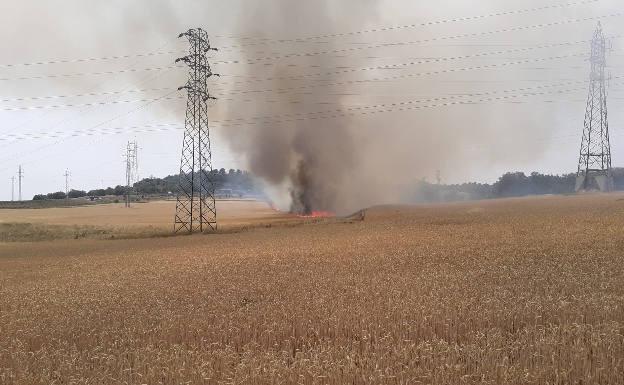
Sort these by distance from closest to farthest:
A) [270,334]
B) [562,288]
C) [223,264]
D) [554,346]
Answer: [554,346], [270,334], [562,288], [223,264]

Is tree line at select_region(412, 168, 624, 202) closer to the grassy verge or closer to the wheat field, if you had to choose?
the grassy verge

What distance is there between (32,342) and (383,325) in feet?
22.6

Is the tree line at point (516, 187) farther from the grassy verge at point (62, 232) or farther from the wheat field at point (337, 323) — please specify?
the wheat field at point (337, 323)

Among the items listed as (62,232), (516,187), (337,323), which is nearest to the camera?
(337,323)

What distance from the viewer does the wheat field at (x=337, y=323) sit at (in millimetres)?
7301

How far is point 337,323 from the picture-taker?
10.1 meters

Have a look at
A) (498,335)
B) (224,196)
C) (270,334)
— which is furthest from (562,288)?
(224,196)

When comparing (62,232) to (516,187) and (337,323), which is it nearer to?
(337,323)

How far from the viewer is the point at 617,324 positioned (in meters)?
8.71

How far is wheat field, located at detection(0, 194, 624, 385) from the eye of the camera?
287 inches

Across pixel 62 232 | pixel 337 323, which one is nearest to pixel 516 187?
pixel 62 232

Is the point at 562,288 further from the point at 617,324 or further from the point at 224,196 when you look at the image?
the point at 224,196

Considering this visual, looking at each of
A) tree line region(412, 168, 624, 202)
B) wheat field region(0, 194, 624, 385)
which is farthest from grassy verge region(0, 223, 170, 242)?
tree line region(412, 168, 624, 202)

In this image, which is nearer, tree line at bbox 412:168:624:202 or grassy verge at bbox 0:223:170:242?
grassy verge at bbox 0:223:170:242
